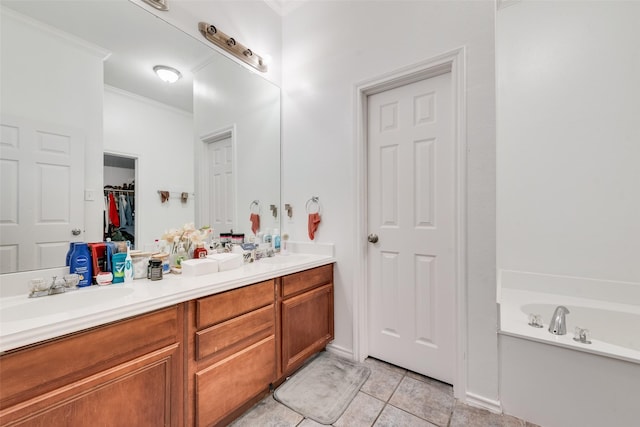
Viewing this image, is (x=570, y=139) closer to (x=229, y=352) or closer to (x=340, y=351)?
(x=340, y=351)

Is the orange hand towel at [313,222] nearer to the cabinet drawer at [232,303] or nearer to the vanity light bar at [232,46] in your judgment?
the cabinet drawer at [232,303]

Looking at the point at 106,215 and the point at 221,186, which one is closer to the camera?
the point at 106,215

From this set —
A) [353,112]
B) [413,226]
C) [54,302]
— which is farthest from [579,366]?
[54,302]

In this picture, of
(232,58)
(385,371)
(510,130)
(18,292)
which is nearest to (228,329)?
(18,292)

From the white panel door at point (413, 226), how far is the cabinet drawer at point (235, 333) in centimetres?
90

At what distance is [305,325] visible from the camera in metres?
1.86

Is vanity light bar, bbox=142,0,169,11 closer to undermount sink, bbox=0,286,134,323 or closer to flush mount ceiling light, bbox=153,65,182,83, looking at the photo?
flush mount ceiling light, bbox=153,65,182,83

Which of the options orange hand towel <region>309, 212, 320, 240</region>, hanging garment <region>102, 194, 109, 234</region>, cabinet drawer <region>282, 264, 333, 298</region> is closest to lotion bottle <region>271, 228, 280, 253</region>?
orange hand towel <region>309, 212, 320, 240</region>

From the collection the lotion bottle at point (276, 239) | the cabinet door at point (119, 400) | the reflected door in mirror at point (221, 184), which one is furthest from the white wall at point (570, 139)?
the cabinet door at point (119, 400)

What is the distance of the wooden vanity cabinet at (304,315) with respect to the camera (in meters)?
1.68

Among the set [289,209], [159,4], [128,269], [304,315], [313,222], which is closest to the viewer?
→ [128,269]

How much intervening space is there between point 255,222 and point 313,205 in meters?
0.53

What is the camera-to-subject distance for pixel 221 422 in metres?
1.37

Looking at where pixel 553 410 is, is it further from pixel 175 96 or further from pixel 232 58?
pixel 232 58
